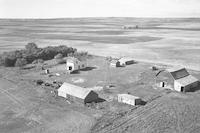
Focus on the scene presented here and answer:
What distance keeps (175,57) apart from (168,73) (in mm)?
35782

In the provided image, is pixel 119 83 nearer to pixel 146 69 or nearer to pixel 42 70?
pixel 146 69

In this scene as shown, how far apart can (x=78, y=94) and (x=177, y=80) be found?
19659 mm

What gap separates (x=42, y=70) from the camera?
61.6m

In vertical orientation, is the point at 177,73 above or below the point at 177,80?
above

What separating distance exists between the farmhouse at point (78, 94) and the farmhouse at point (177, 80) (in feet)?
51.9

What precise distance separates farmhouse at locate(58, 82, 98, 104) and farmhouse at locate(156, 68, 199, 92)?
15.8 metres

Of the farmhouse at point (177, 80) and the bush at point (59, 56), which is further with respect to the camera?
the bush at point (59, 56)

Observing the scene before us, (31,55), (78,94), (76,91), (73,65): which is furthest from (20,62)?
(78,94)

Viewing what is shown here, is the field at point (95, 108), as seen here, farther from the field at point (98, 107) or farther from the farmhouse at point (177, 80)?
the farmhouse at point (177, 80)

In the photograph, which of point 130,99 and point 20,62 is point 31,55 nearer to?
point 20,62

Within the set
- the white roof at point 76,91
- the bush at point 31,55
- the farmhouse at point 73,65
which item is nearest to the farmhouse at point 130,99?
the white roof at point 76,91

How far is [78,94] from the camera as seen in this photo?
3878 cm

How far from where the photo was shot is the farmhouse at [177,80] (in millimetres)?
43250

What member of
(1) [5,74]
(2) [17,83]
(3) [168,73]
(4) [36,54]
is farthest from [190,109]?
(4) [36,54]
